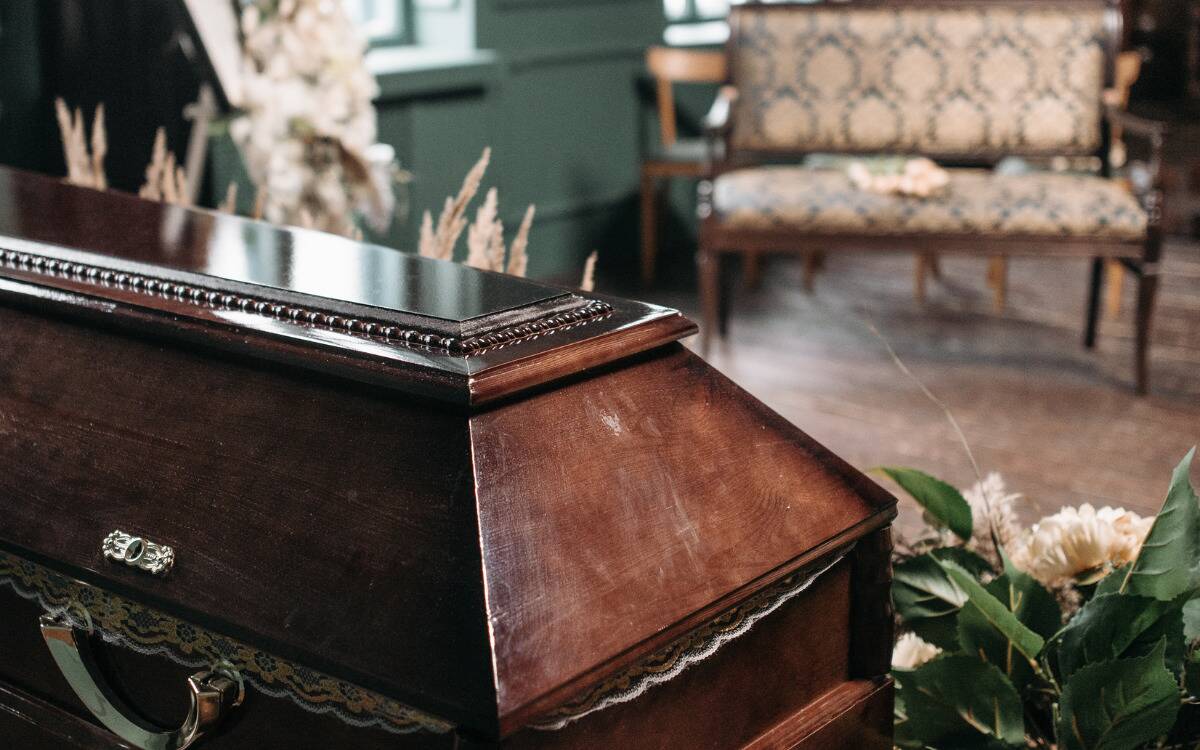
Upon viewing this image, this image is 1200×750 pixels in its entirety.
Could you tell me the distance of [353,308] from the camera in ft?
3.22

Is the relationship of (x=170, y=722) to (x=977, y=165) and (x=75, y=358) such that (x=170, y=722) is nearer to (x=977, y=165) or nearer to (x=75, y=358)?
(x=75, y=358)

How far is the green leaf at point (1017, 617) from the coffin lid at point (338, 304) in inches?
11.7

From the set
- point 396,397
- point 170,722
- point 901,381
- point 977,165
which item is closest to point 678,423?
point 396,397

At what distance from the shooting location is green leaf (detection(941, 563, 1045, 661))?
915 millimetres

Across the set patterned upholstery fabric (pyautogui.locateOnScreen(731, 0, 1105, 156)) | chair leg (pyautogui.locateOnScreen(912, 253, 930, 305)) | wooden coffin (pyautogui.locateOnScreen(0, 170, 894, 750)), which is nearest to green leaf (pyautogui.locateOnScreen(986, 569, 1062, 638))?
wooden coffin (pyautogui.locateOnScreen(0, 170, 894, 750))

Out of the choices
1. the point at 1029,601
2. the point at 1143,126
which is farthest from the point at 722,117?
the point at 1029,601

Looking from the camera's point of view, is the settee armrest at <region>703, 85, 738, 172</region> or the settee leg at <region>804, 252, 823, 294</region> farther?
the settee leg at <region>804, 252, 823, 294</region>

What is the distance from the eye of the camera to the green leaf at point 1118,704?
33.2 inches

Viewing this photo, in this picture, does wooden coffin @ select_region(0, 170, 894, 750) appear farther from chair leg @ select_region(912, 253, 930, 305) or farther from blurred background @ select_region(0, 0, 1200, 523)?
chair leg @ select_region(912, 253, 930, 305)

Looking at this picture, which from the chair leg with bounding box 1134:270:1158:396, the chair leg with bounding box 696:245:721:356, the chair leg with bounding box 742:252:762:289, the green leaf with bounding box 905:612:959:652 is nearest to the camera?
the green leaf with bounding box 905:612:959:652

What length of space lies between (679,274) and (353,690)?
5926mm

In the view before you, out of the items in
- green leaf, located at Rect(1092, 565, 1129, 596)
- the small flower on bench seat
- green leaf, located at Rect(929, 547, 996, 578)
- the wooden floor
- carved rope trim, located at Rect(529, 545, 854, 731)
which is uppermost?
green leaf, located at Rect(1092, 565, 1129, 596)

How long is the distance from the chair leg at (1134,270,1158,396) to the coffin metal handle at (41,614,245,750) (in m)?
4.23

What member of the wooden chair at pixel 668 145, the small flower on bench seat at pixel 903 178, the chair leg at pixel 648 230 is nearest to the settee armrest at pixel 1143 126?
the small flower on bench seat at pixel 903 178
